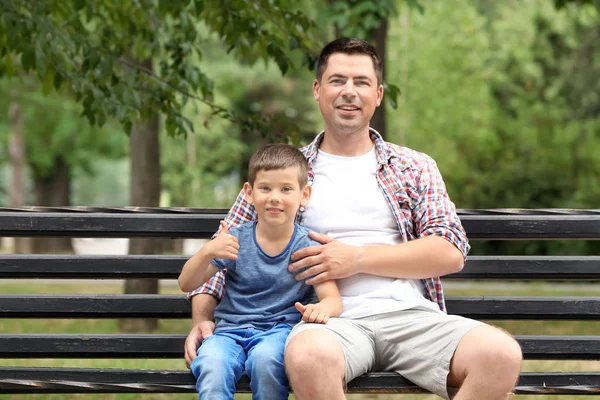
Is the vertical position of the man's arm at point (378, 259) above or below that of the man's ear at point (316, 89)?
below

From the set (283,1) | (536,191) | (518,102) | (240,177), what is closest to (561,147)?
(536,191)

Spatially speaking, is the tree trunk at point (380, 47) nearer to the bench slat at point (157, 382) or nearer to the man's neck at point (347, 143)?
the man's neck at point (347, 143)

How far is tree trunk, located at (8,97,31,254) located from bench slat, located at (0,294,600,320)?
64.3 ft

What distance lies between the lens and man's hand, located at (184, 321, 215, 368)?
3.41 m

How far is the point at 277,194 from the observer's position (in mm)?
3371

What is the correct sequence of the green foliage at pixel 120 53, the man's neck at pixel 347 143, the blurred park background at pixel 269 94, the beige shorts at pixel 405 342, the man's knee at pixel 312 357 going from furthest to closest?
the blurred park background at pixel 269 94 < the green foliage at pixel 120 53 < the man's neck at pixel 347 143 < the beige shorts at pixel 405 342 < the man's knee at pixel 312 357

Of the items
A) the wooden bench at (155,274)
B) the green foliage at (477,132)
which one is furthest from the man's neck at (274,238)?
the green foliage at (477,132)

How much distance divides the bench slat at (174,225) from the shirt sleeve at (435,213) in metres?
0.21

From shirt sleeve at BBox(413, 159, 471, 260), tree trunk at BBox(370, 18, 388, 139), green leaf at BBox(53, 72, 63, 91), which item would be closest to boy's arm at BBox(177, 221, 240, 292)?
shirt sleeve at BBox(413, 159, 471, 260)

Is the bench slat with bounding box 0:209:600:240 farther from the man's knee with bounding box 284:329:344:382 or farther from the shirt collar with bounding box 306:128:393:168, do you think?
the man's knee with bounding box 284:329:344:382

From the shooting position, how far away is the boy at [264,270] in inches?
131

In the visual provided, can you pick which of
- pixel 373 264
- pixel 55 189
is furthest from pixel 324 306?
pixel 55 189

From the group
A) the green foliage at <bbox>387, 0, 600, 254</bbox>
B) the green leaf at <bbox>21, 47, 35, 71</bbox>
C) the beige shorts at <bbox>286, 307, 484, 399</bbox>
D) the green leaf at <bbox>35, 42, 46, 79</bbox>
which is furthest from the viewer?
the green foliage at <bbox>387, 0, 600, 254</bbox>

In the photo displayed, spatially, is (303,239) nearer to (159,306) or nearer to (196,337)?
(196,337)
